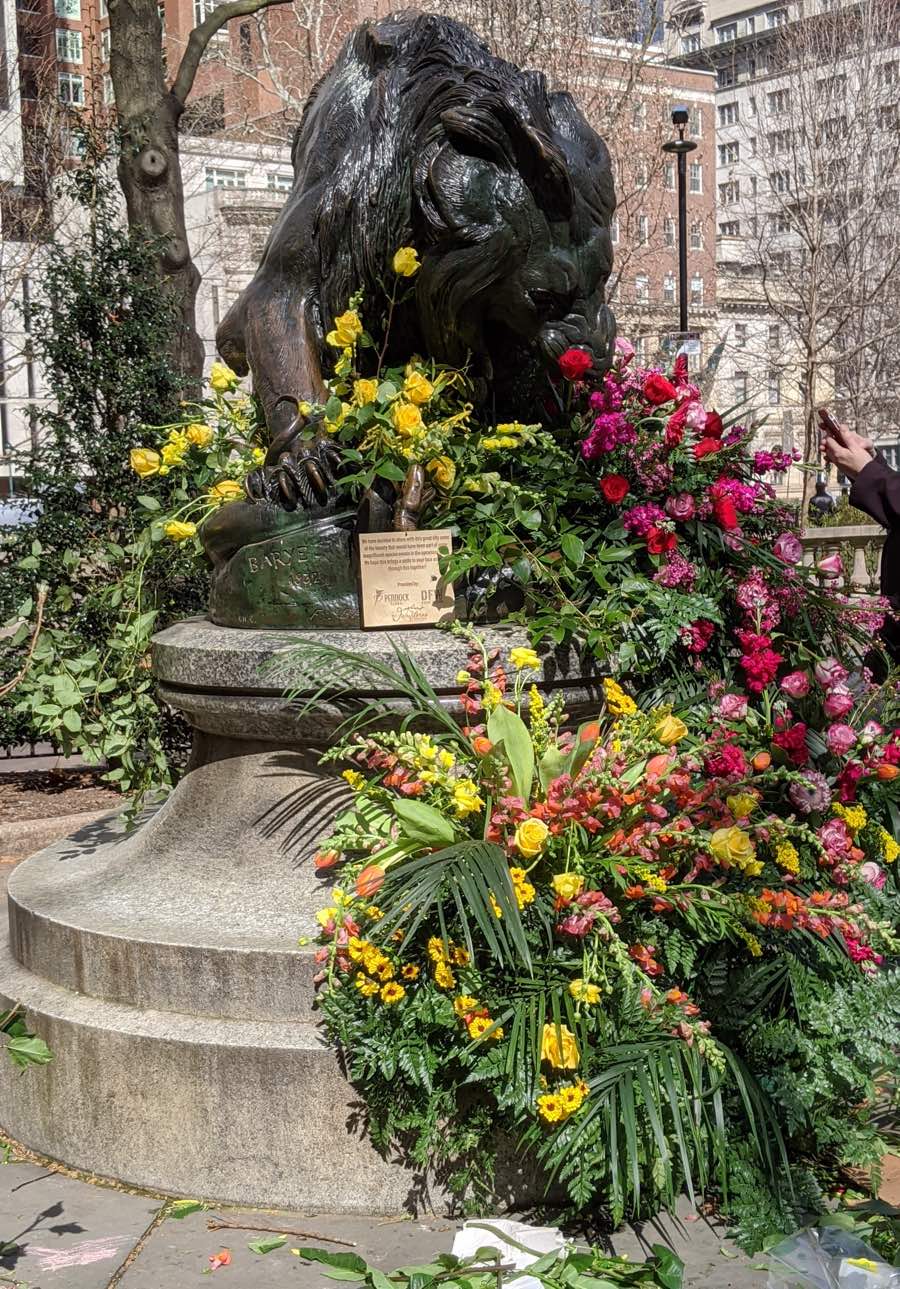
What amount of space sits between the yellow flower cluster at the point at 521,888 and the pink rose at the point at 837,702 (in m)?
0.94

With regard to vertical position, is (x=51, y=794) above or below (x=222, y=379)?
below

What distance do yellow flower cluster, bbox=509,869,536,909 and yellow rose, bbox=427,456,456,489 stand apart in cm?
127

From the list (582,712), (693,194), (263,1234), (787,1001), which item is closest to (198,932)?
(263,1234)

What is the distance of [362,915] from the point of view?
3.41 metres

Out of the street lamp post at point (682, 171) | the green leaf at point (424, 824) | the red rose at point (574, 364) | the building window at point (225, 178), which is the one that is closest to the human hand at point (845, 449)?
the red rose at point (574, 364)

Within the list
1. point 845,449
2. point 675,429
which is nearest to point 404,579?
point 675,429

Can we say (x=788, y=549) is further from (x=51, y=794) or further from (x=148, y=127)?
(x=148, y=127)

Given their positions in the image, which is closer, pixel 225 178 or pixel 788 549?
pixel 788 549

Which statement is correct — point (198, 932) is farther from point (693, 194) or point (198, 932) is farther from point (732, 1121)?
point (693, 194)

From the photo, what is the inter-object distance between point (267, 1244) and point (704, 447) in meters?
2.42

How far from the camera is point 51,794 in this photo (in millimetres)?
8953

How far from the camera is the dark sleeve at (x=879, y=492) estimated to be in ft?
15.5

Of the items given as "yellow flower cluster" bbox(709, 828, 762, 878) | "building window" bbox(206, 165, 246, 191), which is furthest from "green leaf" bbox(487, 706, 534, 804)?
"building window" bbox(206, 165, 246, 191)

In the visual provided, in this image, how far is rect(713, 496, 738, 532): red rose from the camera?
159 inches
